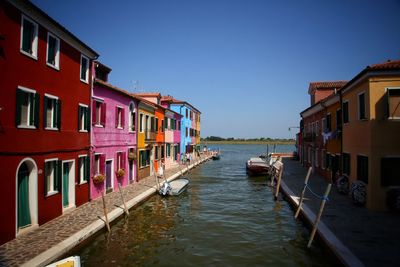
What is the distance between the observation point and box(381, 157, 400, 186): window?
1318cm

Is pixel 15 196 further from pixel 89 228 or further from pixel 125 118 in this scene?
pixel 125 118

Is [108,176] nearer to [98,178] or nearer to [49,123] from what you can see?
[98,178]

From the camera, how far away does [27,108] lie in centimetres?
1092

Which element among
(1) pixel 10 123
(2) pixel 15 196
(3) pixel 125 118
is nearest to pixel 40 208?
(2) pixel 15 196

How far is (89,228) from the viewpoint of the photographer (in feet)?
36.7

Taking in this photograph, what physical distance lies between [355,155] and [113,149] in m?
13.9

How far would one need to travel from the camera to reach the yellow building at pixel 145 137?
24031mm

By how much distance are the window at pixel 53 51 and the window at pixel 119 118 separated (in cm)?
710

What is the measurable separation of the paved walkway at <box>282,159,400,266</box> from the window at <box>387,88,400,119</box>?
4.29 m

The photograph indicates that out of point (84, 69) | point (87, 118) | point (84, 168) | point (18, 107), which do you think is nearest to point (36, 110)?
point (18, 107)

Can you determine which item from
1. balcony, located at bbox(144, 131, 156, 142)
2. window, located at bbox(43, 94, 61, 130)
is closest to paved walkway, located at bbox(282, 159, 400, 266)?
window, located at bbox(43, 94, 61, 130)

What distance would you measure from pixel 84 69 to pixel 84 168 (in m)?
5.04

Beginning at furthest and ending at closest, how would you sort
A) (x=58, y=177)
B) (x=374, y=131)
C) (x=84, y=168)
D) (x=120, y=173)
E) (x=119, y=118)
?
(x=119, y=118) < (x=120, y=173) < (x=84, y=168) < (x=374, y=131) < (x=58, y=177)

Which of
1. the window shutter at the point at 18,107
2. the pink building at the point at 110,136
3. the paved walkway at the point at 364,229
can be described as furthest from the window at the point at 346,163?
the window shutter at the point at 18,107
